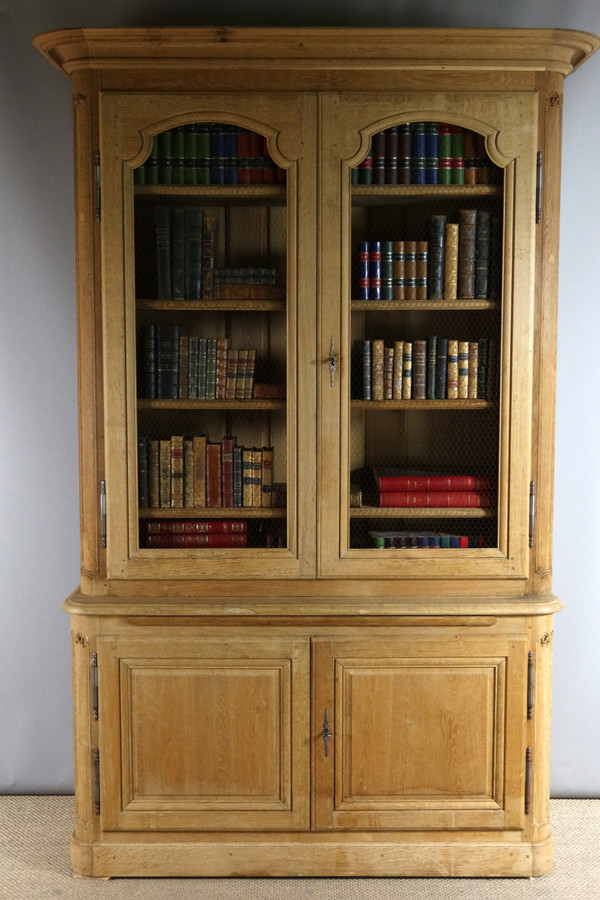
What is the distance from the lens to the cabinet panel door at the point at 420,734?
2.55 m

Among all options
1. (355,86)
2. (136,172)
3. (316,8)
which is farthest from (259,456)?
(316,8)

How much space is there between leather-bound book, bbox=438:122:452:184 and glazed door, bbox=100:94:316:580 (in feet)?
1.17

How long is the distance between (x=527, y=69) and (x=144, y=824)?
2398 millimetres

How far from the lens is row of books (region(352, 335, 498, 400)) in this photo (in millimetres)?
2518

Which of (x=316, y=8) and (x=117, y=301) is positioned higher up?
(x=316, y=8)

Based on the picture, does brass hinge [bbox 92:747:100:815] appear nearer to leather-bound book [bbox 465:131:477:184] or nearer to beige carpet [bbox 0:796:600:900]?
beige carpet [bbox 0:796:600:900]

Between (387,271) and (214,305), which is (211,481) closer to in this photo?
(214,305)

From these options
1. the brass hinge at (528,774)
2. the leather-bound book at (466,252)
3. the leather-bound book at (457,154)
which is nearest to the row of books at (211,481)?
the leather-bound book at (466,252)

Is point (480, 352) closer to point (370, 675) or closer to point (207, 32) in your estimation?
point (370, 675)

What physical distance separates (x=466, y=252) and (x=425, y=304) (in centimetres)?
19

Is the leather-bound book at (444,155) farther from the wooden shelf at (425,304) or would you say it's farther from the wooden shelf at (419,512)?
the wooden shelf at (419,512)

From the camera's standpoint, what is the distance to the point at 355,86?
2.42 meters

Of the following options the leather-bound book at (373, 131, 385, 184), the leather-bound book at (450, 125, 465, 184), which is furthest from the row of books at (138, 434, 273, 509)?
the leather-bound book at (450, 125, 465, 184)

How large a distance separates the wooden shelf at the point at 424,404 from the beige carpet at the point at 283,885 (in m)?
1.39
